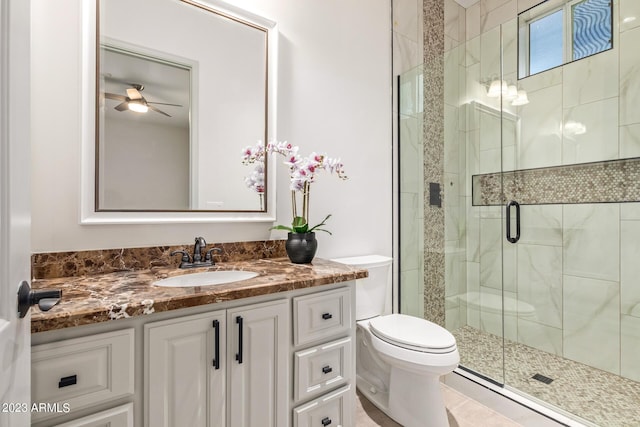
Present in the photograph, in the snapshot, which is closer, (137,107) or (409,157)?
(137,107)

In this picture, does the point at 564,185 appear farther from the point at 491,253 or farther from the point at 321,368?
the point at 321,368

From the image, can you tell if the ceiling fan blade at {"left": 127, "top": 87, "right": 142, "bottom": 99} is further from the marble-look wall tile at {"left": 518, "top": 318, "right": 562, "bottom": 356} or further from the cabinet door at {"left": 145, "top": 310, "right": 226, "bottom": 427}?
the marble-look wall tile at {"left": 518, "top": 318, "right": 562, "bottom": 356}

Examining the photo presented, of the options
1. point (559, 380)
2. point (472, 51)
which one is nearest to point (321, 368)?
point (559, 380)

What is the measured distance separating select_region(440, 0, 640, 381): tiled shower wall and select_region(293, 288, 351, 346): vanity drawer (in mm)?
1256

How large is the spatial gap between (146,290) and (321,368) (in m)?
0.73

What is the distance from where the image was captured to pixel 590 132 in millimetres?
2020

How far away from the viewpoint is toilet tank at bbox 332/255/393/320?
5.93ft

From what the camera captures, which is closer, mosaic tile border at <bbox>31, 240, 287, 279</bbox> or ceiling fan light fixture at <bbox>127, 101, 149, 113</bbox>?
mosaic tile border at <bbox>31, 240, 287, 279</bbox>

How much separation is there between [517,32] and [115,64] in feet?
8.43

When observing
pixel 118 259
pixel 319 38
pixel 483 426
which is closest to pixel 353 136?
pixel 319 38

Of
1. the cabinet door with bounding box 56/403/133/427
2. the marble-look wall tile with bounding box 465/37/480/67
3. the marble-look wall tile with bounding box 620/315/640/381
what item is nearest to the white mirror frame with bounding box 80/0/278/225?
the cabinet door with bounding box 56/403/133/427

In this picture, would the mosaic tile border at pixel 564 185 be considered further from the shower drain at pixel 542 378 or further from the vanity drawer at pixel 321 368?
the vanity drawer at pixel 321 368

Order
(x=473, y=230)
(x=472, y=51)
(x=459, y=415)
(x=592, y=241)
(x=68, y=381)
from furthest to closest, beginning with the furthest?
1. (x=473, y=230)
2. (x=472, y=51)
3. (x=592, y=241)
4. (x=459, y=415)
5. (x=68, y=381)

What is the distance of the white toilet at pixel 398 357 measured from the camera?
143 cm
